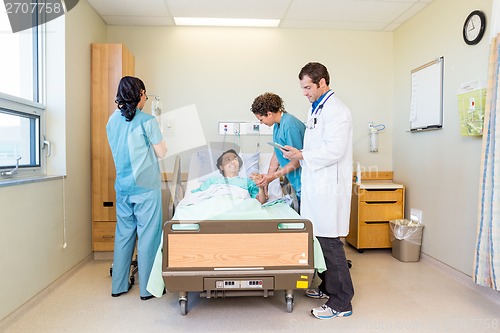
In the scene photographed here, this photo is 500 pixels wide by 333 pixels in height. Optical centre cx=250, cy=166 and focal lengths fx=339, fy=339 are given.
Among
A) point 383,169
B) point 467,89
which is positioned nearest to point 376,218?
point 383,169

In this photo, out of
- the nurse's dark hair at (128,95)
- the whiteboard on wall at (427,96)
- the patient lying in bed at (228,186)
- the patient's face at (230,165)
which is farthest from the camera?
the whiteboard on wall at (427,96)

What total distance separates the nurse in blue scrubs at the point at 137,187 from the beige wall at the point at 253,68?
1.37 metres

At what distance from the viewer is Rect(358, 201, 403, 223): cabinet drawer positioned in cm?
330

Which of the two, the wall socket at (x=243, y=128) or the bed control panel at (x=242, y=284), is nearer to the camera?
the bed control panel at (x=242, y=284)

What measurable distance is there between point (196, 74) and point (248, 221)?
2.25m

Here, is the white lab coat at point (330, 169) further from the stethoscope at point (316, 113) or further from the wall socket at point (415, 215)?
the wall socket at point (415, 215)

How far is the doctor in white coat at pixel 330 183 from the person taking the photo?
2.01m

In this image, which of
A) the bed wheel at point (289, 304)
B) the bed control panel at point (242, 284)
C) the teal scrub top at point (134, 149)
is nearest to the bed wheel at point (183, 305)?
the bed control panel at point (242, 284)

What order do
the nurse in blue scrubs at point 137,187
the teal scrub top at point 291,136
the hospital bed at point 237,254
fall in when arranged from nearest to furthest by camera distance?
the hospital bed at point 237,254, the nurse in blue scrubs at point 137,187, the teal scrub top at point 291,136

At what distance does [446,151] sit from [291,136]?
4.70 feet

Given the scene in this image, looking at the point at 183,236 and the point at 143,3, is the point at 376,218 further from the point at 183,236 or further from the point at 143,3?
the point at 143,3

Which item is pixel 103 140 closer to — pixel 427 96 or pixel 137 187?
pixel 137 187

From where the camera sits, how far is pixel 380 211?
3.33m

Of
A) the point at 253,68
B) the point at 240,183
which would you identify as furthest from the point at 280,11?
the point at 240,183
